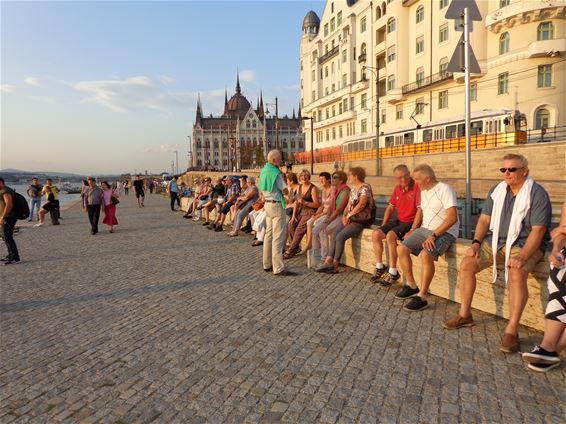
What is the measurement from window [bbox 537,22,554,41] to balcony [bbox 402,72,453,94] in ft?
21.8

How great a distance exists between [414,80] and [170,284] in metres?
39.7

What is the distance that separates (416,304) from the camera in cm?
476

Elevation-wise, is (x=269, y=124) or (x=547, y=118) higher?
(x=269, y=124)

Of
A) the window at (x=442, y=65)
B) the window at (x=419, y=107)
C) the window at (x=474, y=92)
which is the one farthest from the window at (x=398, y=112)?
the window at (x=474, y=92)

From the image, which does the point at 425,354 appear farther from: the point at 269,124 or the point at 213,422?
the point at 269,124

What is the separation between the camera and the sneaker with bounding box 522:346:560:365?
128 inches

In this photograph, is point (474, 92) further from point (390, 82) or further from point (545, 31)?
point (390, 82)

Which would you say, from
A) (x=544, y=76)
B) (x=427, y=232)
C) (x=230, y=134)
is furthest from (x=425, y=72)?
(x=230, y=134)

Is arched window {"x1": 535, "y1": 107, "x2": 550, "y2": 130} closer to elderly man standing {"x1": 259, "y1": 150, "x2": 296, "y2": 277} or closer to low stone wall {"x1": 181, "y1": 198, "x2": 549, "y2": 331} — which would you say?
low stone wall {"x1": 181, "y1": 198, "x2": 549, "y2": 331}

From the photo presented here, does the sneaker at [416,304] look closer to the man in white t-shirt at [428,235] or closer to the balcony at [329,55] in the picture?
the man in white t-shirt at [428,235]

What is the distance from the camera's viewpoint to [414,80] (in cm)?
4006

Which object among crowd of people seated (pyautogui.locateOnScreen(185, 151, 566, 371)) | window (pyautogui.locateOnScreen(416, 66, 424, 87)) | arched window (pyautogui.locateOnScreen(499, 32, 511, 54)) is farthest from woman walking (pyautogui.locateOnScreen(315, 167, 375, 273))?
window (pyautogui.locateOnScreen(416, 66, 424, 87))

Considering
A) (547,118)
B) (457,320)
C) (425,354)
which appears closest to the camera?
(425,354)

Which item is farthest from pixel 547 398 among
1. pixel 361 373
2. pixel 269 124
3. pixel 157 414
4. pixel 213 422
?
pixel 269 124
